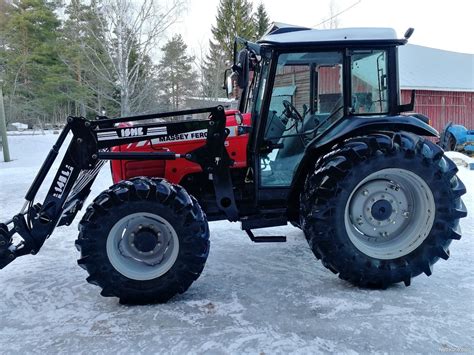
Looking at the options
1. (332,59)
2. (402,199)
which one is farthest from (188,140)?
(402,199)

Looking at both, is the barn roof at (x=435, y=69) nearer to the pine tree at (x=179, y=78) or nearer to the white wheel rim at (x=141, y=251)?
Answer: the pine tree at (x=179, y=78)

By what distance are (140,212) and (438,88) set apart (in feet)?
60.4

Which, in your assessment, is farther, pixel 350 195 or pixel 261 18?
pixel 261 18

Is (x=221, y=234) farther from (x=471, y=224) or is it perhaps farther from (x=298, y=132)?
(x=471, y=224)

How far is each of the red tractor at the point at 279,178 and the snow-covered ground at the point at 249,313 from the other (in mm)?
252

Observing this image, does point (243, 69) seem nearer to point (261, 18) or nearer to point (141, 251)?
point (141, 251)

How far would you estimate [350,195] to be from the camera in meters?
3.49

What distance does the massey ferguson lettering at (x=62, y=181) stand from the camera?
3531 mm

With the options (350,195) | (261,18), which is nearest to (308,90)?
(350,195)

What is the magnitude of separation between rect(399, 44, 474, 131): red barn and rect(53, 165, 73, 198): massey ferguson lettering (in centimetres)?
1621

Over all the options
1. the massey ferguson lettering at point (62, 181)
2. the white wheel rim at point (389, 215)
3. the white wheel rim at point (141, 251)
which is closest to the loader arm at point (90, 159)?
the massey ferguson lettering at point (62, 181)

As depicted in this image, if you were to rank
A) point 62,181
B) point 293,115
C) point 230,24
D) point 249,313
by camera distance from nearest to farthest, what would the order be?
point 249,313, point 62,181, point 293,115, point 230,24

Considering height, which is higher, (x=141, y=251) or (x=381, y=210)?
(x=381, y=210)

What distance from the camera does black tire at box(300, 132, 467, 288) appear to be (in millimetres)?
3453
